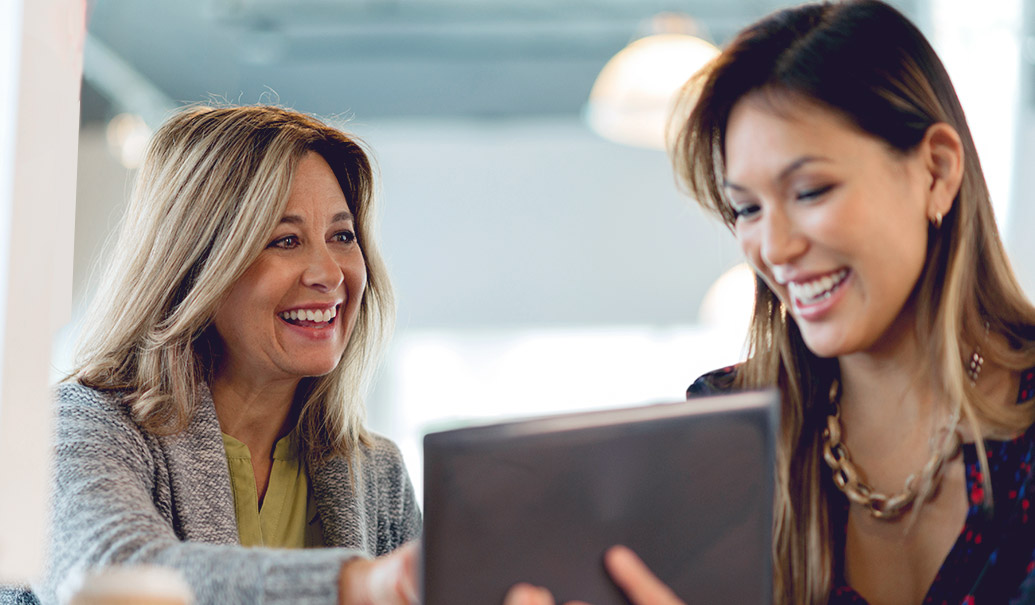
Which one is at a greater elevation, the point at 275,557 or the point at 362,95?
the point at 362,95

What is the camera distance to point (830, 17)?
1227 millimetres

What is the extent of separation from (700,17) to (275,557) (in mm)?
6126

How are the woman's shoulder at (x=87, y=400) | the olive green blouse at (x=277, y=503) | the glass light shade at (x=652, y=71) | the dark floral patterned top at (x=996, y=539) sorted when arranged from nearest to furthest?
the dark floral patterned top at (x=996, y=539)
the woman's shoulder at (x=87, y=400)
the olive green blouse at (x=277, y=503)
the glass light shade at (x=652, y=71)

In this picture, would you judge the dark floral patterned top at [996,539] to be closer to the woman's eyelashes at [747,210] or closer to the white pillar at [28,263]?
the woman's eyelashes at [747,210]

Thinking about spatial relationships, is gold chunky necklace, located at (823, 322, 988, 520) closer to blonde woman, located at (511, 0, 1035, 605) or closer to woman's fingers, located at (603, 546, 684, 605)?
blonde woman, located at (511, 0, 1035, 605)

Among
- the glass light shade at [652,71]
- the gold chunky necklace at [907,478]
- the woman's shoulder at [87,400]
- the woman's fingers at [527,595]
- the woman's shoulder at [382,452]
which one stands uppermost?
the glass light shade at [652,71]

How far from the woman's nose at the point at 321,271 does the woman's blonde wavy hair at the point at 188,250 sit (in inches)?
3.1

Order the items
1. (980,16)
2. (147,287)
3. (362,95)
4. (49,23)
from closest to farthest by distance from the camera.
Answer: (49,23), (147,287), (980,16), (362,95)

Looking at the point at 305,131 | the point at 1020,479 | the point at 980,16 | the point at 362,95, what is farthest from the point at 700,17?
the point at 1020,479

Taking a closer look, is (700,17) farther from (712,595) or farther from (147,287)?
(712,595)

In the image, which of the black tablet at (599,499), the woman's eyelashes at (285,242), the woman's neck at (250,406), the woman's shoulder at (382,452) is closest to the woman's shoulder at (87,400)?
the woman's neck at (250,406)

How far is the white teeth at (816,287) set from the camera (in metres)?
1.17

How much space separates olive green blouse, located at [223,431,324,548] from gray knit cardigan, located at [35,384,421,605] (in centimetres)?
4

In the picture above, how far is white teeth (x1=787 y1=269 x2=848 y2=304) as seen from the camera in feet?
3.84
